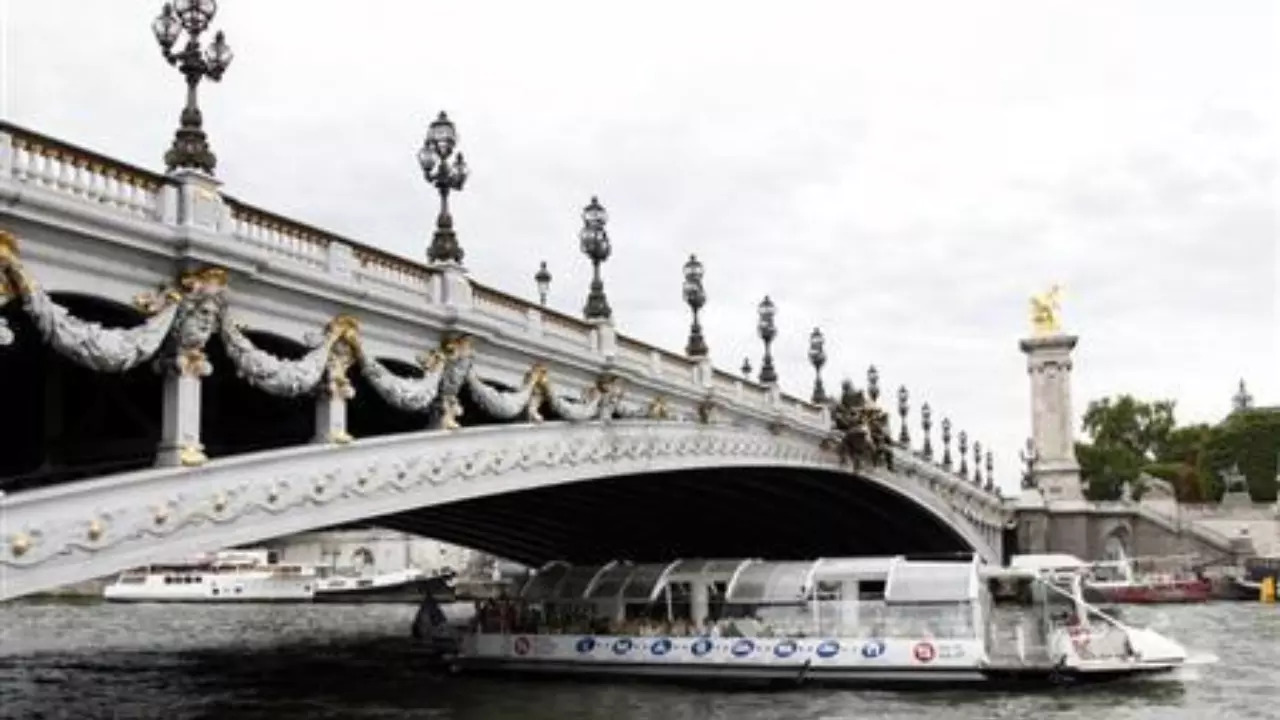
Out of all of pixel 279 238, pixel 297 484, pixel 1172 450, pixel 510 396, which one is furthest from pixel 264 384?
pixel 1172 450

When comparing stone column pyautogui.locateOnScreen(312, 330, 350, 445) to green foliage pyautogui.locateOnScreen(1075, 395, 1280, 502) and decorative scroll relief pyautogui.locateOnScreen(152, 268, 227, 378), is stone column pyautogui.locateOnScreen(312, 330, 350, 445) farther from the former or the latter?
green foliage pyautogui.locateOnScreen(1075, 395, 1280, 502)

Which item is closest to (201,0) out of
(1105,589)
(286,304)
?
(286,304)

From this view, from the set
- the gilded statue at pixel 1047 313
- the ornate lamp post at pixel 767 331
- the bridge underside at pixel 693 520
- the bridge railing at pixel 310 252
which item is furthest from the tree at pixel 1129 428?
the bridge railing at pixel 310 252

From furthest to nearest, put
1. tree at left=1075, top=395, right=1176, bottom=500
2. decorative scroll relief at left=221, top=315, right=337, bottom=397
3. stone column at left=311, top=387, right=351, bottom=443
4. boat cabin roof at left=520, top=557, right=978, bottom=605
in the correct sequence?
1. tree at left=1075, top=395, right=1176, bottom=500
2. boat cabin roof at left=520, top=557, right=978, bottom=605
3. stone column at left=311, top=387, right=351, bottom=443
4. decorative scroll relief at left=221, top=315, right=337, bottom=397

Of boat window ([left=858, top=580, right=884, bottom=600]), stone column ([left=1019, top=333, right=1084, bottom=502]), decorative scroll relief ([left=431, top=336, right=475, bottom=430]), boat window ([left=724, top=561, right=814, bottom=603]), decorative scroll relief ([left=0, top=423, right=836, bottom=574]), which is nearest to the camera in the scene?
decorative scroll relief ([left=0, top=423, right=836, bottom=574])

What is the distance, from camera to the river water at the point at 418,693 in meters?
30.8

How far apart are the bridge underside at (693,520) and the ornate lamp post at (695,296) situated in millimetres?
3148

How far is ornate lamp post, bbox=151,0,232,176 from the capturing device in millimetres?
18953

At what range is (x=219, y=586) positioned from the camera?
3927 inches

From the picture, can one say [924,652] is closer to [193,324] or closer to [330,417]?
[330,417]

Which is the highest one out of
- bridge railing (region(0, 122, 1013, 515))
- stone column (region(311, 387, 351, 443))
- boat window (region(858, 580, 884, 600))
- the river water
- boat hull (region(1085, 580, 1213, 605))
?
bridge railing (region(0, 122, 1013, 515))

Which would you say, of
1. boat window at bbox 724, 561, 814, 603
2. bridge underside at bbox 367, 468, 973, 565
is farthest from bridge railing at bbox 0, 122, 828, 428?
bridge underside at bbox 367, 468, 973, 565

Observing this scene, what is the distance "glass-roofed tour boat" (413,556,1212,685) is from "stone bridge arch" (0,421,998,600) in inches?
186

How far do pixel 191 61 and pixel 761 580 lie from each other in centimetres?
Result: 2281
